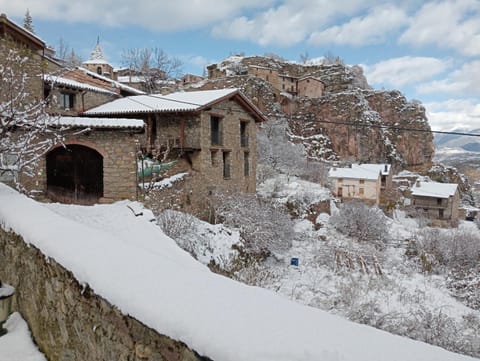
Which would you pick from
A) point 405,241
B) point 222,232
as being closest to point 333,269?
point 222,232

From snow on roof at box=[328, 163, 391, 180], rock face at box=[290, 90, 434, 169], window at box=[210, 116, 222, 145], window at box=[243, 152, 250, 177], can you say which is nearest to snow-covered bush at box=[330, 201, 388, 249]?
window at box=[243, 152, 250, 177]

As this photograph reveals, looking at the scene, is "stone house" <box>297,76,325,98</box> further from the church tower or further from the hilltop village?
the church tower

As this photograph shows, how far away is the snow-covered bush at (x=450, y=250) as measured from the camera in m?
15.1

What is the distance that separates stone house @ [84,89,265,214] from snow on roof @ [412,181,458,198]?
19.6 meters

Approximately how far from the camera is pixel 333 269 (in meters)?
13.1

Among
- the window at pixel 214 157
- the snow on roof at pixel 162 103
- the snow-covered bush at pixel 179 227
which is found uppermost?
the snow on roof at pixel 162 103

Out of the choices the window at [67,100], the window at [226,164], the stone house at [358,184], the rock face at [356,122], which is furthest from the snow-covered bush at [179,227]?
the rock face at [356,122]

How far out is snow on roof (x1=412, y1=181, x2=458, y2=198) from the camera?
1140 inches

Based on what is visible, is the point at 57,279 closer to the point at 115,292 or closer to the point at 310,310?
the point at 115,292

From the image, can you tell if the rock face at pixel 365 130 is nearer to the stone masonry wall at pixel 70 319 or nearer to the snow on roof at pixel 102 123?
the snow on roof at pixel 102 123

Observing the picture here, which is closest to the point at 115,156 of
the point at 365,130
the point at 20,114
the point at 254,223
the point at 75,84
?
the point at 20,114

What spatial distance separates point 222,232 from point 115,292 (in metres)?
9.93

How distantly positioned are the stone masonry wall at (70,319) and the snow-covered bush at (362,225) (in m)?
16.1

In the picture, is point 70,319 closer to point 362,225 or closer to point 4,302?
point 4,302
